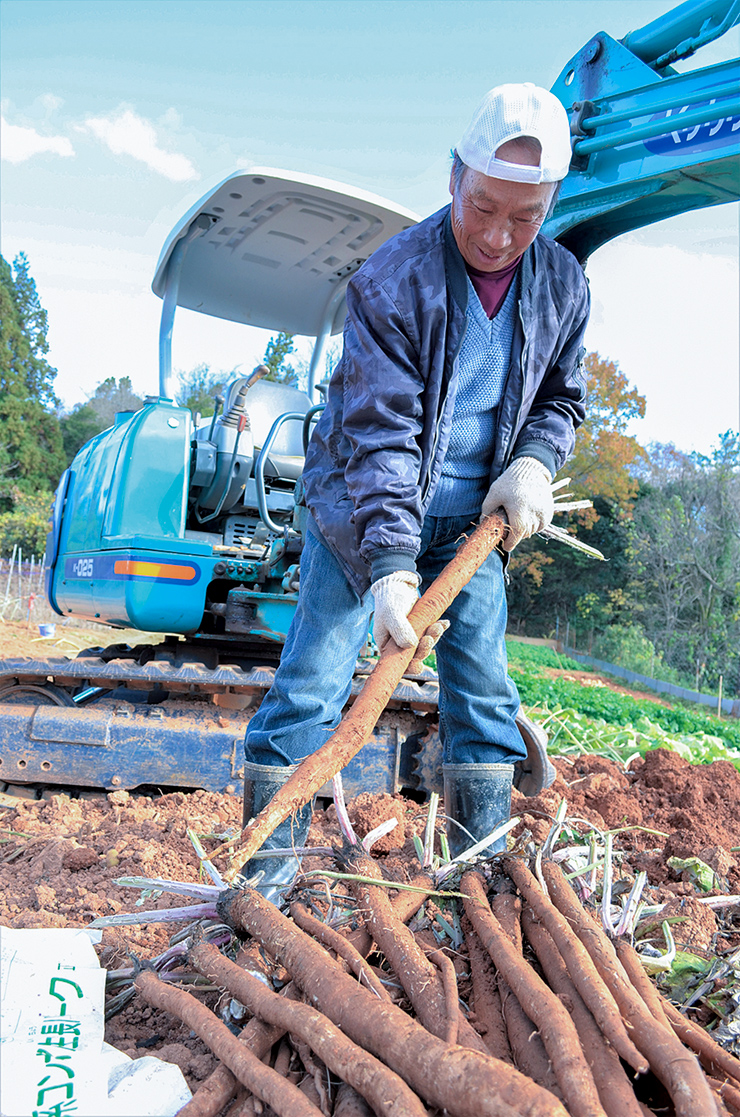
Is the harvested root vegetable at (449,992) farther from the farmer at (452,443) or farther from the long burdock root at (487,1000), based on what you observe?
the farmer at (452,443)

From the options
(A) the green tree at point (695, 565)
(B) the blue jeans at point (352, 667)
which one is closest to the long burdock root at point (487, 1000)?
(B) the blue jeans at point (352, 667)

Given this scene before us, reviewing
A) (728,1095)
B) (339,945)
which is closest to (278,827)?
(339,945)

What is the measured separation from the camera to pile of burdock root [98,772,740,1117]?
1.31 meters

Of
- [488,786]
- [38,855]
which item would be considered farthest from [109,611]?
[488,786]

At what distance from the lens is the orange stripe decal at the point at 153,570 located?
4375mm

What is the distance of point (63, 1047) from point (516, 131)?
2.28 meters

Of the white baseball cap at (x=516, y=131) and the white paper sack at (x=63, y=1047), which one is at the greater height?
the white baseball cap at (x=516, y=131)

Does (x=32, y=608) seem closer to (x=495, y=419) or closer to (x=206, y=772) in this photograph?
(x=206, y=772)

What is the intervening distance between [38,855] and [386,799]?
1.42 metres

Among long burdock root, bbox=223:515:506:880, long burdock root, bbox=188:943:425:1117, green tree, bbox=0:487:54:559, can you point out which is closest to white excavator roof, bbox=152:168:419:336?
long burdock root, bbox=223:515:506:880

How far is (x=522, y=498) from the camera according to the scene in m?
2.43

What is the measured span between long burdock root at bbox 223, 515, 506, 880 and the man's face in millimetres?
754

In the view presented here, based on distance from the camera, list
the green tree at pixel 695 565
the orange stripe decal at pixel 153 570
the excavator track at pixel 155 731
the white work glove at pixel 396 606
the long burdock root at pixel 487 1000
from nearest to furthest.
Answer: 1. the long burdock root at pixel 487 1000
2. the white work glove at pixel 396 606
3. the excavator track at pixel 155 731
4. the orange stripe decal at pixel 153 570
5. the green tree at pixel 695 565

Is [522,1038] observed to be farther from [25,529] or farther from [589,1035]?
[25,529]
